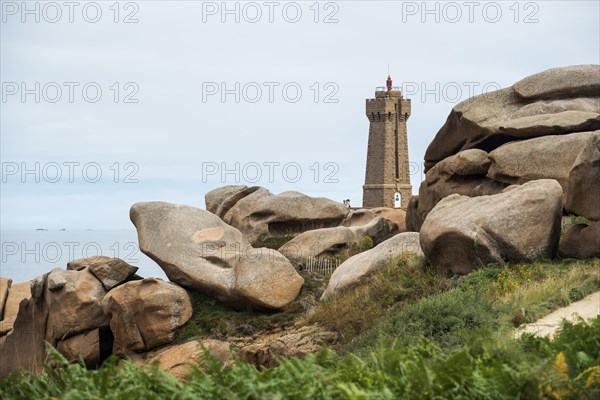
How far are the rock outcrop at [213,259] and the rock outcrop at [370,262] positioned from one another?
155 centimetres

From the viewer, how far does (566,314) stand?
1387 cm

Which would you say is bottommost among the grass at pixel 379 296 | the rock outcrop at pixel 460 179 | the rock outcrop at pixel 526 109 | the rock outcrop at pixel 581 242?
the grass at pixel 379 296

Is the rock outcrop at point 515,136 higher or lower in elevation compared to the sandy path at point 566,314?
higher

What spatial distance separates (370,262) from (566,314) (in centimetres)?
740

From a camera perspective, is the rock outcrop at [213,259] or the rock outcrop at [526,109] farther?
the rock outcrop at [526,109]

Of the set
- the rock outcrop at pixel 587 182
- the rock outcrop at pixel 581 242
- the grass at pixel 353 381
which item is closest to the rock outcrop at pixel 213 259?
the rock outcrop at pixel 581 242

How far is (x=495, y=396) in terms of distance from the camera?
6809 millimetres

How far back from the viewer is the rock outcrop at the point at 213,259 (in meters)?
22.3

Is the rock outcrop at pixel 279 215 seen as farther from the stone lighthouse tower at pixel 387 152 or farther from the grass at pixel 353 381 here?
the stone lighthouse tower at pixel 387 152

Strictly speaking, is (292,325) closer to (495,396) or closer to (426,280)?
(426,280)

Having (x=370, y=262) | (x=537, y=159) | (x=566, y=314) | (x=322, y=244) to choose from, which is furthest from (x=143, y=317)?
(x=537, y=159)

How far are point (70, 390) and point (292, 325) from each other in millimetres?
14615

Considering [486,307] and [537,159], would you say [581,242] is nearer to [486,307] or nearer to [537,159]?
[486,307]

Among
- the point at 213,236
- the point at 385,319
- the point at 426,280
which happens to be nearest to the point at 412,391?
the point at 385,319
